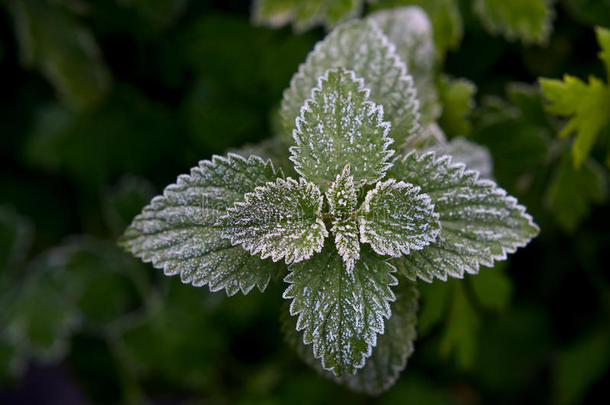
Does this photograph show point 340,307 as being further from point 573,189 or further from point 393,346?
point 573,189

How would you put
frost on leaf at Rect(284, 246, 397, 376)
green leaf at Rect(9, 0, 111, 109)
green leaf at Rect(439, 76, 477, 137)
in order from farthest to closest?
green leaf at Rect(9, 0, 111, 109) → green leaf at Rect(439, 76, 477, 137) → frost on leaf at Rect(284, 246, 397, 376)

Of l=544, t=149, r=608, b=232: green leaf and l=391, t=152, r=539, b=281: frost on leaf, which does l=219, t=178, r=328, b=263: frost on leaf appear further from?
l=544, t=149, r=608, b=232: green leaf

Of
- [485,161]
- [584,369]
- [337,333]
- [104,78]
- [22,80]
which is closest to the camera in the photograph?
[337,333]

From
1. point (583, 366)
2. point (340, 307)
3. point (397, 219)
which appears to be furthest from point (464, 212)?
point (583, 366)

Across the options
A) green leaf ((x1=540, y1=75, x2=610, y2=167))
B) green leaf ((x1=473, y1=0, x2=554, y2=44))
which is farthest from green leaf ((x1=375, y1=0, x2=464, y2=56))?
green leaf ((x1=540, y1=75, x2=610, y2=167))

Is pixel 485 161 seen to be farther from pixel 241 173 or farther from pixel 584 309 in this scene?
pixel 584 309

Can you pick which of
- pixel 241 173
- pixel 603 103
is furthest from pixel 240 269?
pixel 603 103

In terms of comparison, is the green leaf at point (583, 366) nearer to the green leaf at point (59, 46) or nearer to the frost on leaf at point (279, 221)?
the frost on leaf at point (279, 221)
